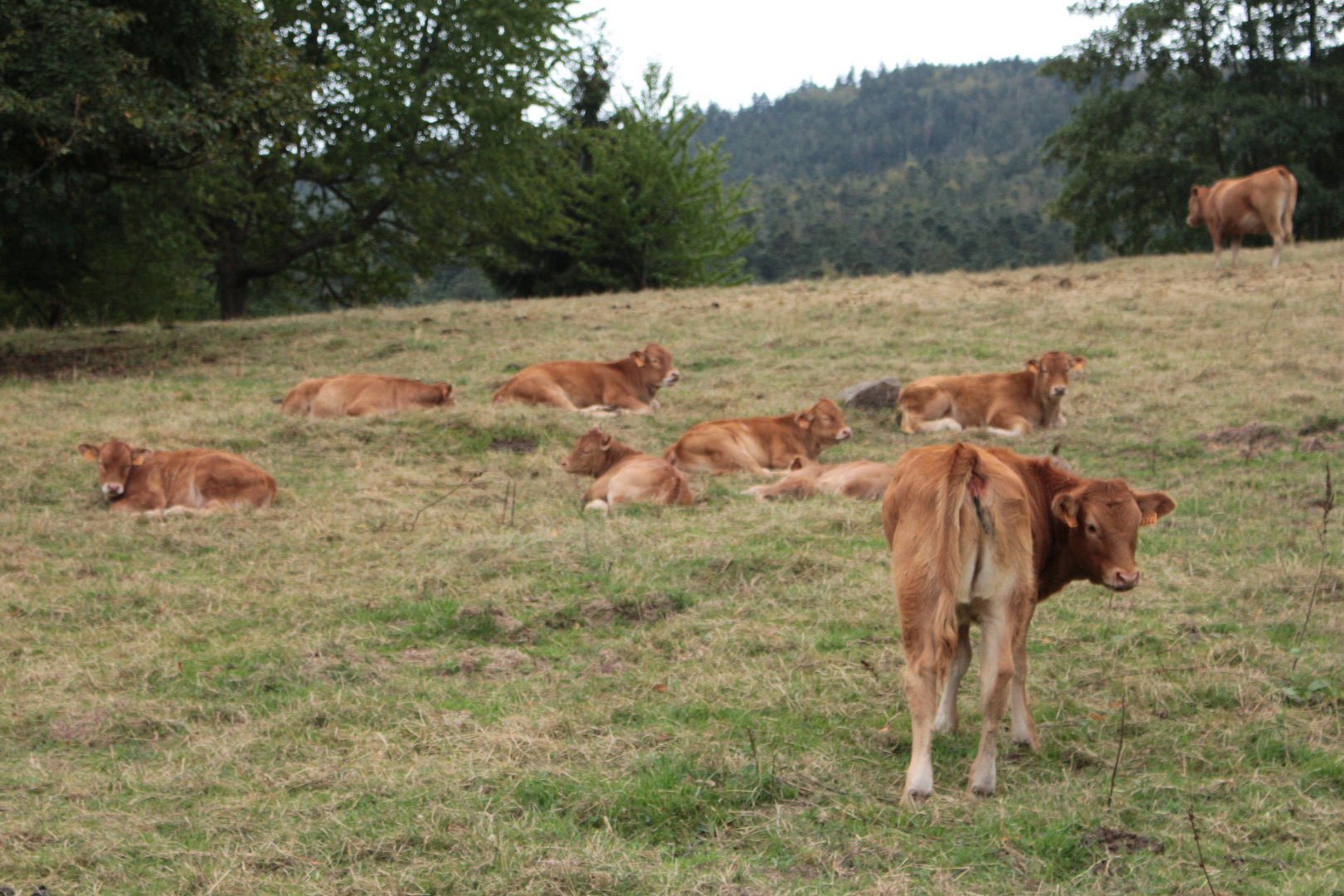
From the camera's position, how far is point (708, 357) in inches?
701

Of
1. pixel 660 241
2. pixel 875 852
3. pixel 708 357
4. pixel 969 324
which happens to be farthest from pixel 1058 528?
pixel 660 241

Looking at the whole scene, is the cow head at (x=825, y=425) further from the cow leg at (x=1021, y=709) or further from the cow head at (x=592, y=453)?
the cow leg at (x=1021, y=709)

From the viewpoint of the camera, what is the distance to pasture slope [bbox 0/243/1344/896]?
424cm

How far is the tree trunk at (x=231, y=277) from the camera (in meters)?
29.1

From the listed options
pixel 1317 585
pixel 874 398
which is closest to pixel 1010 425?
pixel 874 398

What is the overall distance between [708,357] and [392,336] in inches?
225

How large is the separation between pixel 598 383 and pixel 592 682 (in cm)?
934

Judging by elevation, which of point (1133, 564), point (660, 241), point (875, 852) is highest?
point (660, 241)

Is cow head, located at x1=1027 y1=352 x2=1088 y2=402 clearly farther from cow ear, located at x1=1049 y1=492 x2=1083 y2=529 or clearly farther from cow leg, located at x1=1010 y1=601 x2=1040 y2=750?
cow leg, located at x1=1010 y1=601 x2=1040 y2=750

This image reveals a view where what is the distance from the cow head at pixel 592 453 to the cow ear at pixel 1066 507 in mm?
6636

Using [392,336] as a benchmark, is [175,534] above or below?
below

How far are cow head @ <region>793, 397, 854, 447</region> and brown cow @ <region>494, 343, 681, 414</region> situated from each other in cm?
284

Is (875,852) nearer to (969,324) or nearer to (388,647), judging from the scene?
(388,647)

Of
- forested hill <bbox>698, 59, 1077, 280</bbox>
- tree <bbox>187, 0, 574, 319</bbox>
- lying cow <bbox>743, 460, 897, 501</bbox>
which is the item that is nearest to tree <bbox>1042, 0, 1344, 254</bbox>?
forested hill <bbox>698, 59, 1077, 280</bbox>
